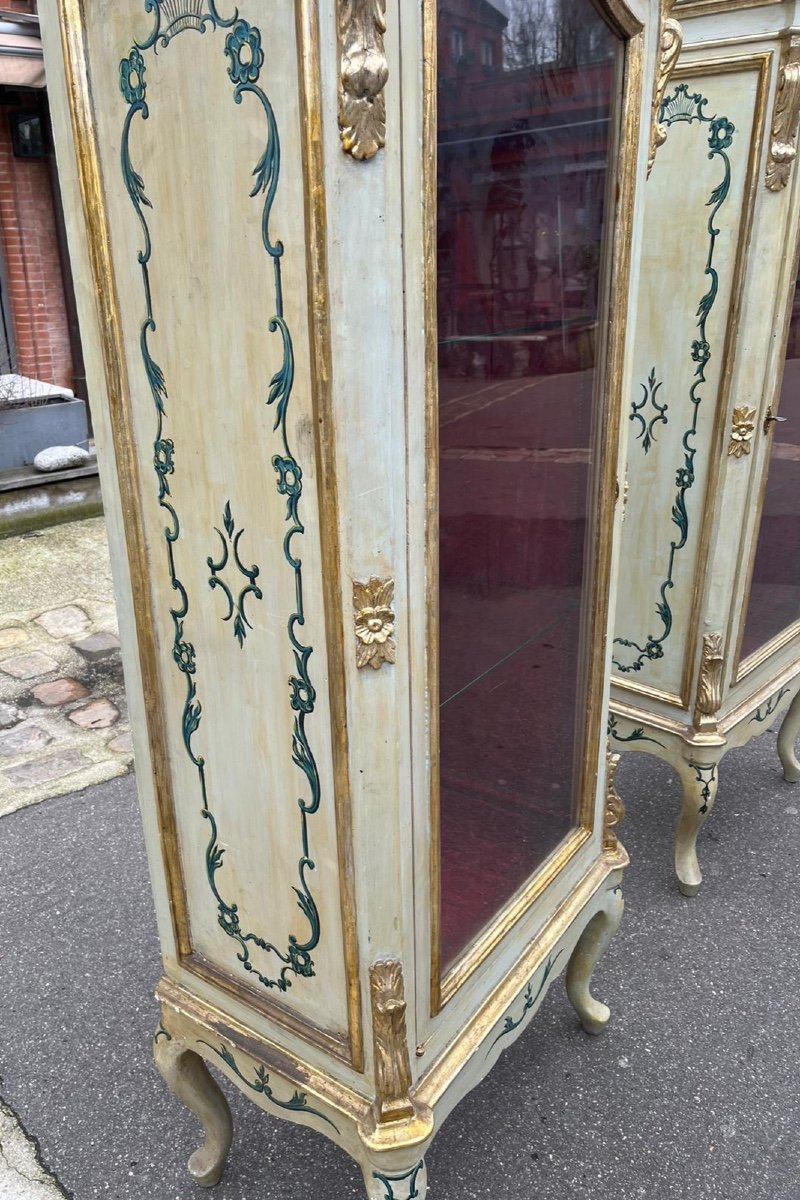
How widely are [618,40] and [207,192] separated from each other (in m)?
0.64

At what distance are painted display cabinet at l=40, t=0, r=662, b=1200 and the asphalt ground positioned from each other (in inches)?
13.4

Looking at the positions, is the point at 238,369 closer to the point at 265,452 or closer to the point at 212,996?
the point at 265,452

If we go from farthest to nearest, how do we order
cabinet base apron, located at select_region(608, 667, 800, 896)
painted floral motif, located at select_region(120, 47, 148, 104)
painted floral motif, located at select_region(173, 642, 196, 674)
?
cabinet base apron, located at select_region(608, 667, 800, 896)
painted floral motif, located at select_region(173, 642, 196, 674)
painted floral motif, located at select_region(120, 47, 148, 104)

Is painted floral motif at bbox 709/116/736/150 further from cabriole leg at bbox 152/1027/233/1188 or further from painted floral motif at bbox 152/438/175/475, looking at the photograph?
cabriole leg at bbox 152/1027/233/1188

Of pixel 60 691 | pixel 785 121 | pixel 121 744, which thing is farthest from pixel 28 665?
pixel 785 121

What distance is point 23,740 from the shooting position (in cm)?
307

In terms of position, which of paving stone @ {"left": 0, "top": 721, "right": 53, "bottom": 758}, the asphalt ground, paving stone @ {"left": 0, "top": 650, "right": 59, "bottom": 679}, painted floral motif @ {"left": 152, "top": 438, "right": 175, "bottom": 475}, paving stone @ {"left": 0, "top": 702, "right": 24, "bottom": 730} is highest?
painted floral motif @ {"left": 152, "top": 438, "right": 175, "bottom": 475}

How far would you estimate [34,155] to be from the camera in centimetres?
580

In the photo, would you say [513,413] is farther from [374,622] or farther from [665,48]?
[665,48]

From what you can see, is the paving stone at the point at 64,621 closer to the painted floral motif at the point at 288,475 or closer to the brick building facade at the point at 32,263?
the brick building facade at the point at 32,263

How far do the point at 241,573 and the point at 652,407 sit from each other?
1382 mm

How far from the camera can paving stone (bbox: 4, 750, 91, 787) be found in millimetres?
2846

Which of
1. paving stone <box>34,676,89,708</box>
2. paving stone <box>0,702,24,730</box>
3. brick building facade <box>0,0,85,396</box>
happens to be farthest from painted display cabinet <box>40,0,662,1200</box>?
brick building facade <box>0,0,85,396</box>

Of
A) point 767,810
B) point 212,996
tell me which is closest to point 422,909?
point 212,996
